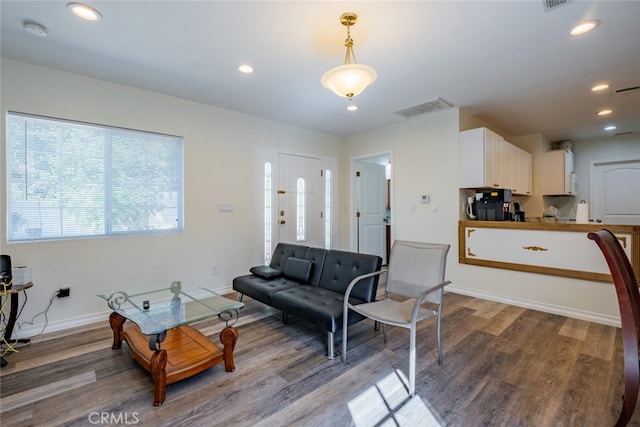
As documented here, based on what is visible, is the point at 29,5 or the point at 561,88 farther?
the point at 561,88

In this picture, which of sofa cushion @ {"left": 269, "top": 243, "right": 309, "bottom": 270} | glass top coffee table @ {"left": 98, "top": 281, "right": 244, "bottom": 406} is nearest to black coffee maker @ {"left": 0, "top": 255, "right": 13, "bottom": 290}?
glass top coffee table @ {"left": 98, "top": 281, "right": 244, "bottom": 406}

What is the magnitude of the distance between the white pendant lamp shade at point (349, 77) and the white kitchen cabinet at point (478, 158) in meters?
2.42

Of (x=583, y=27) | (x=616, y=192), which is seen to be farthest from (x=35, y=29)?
(x=616, y=192)

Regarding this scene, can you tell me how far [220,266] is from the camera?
13.0ft

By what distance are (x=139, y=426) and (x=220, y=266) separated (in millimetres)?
2453

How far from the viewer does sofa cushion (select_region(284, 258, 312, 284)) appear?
3.13 m

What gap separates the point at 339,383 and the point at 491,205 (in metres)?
3.28

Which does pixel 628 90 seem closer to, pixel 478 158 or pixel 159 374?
pixel 478 158

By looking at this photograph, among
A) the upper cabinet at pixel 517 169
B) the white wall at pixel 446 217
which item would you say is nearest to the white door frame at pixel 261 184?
the white wall at pixel 446 217

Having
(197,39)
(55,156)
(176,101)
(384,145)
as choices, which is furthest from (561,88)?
(55,156)

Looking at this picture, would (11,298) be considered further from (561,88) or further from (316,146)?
(561,88)

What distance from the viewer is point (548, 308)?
3.33 m

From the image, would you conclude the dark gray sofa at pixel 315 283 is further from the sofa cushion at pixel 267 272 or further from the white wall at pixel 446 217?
the white wall at pixel 446 217

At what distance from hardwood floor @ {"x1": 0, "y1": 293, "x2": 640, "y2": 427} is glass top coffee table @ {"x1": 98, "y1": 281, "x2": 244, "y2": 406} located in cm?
13
